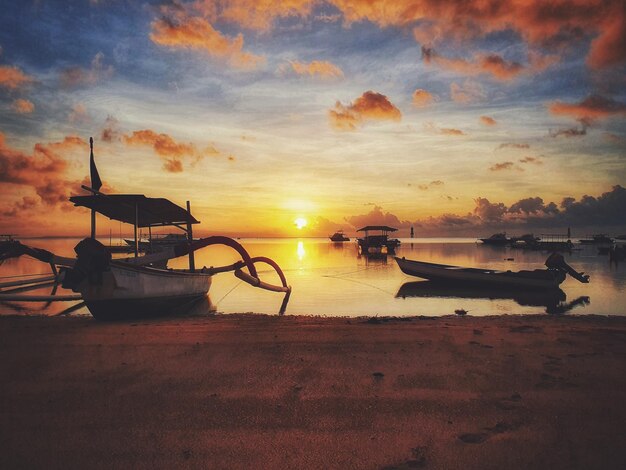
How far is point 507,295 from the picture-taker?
1013 inches

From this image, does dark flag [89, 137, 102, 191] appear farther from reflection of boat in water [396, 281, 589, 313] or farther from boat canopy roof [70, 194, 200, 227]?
reflection of boat in water [396, 281, 589, 313]

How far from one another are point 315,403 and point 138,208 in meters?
16.3

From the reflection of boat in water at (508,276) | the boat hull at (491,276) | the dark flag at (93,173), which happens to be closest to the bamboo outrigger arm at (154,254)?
the dark flag at (93,173)

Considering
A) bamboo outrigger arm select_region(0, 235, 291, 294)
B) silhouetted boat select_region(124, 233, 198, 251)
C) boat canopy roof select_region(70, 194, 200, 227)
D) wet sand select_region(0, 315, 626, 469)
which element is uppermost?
boat canopy roof select_region(70, 194, 200, 227)

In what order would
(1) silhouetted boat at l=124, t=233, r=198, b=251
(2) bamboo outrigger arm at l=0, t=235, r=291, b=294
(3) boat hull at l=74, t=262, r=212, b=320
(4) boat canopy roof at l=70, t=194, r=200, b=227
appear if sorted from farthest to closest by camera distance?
(1) silhouetted boat at l=124, t=233, r=198, b=251 → (4) boat canopy roof at l=70, t=194, r=200, b=227 → (2) bamboo outrigger arm at l=0, t=235, r=291, b=294 → (3) boat hull at l=74, t=262, r=212, b=320

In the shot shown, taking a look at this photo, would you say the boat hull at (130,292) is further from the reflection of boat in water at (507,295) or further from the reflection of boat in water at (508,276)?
the reflection of boat in water at (508,276)

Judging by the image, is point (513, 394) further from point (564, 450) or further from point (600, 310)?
point (600, 310)

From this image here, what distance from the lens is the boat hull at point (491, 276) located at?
25.9m

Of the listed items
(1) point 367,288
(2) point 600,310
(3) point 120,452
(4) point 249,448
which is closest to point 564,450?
(4) point 249,448

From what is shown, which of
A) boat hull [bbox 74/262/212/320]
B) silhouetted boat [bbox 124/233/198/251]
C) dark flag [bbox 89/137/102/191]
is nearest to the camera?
boat hull [bbox 74/262/212/320]

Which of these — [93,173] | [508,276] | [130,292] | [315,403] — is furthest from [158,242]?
[315,403]

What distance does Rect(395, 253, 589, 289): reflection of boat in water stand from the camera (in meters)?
25.9

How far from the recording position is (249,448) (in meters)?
4.07

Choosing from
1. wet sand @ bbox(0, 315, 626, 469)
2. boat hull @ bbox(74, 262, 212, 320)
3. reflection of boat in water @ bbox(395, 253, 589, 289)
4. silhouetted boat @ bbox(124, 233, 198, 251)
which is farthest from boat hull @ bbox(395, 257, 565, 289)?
silhouetted boat @ bbox(124, 233, 198, 251)
